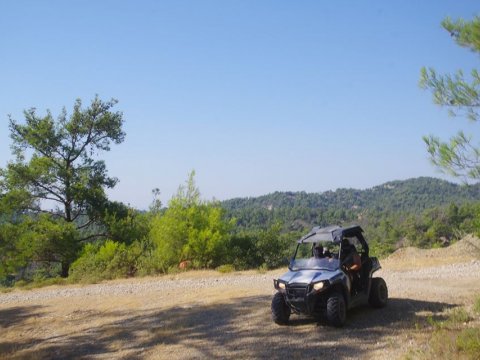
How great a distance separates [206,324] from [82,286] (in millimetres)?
10407

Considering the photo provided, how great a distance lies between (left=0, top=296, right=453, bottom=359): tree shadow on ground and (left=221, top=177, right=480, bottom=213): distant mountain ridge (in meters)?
127

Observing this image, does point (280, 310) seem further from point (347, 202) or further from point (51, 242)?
point (347, 202)

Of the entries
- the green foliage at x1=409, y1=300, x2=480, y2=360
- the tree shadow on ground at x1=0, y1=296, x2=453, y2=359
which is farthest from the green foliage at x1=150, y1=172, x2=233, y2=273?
the green foliage at x1=409, y1=300, x2=480, y2=360

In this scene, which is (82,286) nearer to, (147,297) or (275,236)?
(147,297)

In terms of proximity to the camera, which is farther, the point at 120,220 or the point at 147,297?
the point at 120,220

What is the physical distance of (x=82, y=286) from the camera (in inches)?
735

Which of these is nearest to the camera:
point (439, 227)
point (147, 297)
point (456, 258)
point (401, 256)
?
point (147, 297)

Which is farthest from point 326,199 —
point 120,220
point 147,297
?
point 147,297

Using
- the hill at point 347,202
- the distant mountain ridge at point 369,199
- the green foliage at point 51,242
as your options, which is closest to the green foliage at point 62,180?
the green foliage at point 51,242

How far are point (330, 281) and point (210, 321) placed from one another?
3.38 m

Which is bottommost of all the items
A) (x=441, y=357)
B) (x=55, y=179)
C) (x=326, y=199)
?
(x=441, y=357)

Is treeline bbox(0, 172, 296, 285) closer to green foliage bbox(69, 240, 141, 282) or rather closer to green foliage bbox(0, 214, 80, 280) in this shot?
green foliage bbox(69, 240, 141, 282)

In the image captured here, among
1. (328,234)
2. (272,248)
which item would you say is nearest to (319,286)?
(328,234)

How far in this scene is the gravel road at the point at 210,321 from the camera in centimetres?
788
